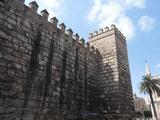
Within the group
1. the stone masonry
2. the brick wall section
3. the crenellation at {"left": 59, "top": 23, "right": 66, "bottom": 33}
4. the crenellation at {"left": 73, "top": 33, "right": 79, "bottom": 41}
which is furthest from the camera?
the crenellation at {"left": 73, "top": 33, "right": 79, "bottom": 41}

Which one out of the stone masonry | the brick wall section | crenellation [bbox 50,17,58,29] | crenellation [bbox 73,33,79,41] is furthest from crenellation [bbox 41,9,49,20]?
crenellation [bbox 73,33,79,41]

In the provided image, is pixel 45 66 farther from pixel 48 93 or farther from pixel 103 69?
pixel 103 69

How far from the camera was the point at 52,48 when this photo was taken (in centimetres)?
771

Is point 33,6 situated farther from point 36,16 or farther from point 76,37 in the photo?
point 76,37

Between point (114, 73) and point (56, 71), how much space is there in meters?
Result: 3.91

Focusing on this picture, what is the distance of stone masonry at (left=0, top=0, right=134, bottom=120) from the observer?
226 inches

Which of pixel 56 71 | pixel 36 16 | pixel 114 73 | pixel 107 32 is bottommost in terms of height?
pixel 56 71

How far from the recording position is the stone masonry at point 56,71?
5.75 m

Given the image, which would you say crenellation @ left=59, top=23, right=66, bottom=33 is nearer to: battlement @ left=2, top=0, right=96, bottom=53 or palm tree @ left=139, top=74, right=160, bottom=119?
battlement @ left=2, top=0, right=96, bottom=53

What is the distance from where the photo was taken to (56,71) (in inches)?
299

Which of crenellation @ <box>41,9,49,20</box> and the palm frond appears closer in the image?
crenellation @ <box>41,9,49,20</box>

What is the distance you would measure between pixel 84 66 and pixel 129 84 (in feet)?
11.3

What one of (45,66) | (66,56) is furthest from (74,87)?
(45,66)

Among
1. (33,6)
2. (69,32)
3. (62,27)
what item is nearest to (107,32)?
(69,32)
